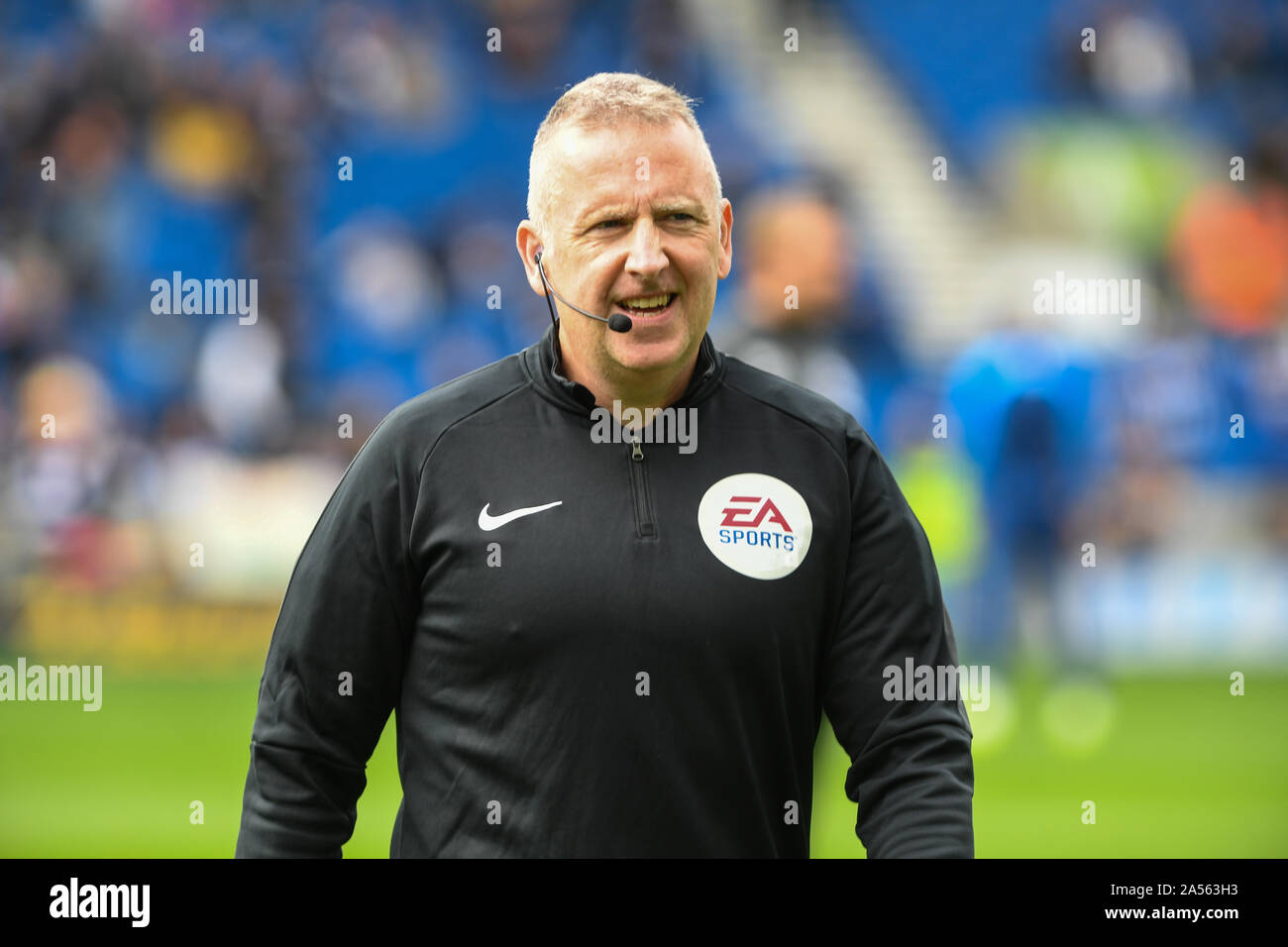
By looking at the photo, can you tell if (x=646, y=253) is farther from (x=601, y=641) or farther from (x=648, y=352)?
(x=601, y=641)

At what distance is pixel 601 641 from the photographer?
227 cm

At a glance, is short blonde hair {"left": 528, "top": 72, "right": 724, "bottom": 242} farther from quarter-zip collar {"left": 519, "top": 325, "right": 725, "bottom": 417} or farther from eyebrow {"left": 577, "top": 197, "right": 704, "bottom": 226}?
quarter-zip collar {"left": 519, "top": 325, "right": 725, "bottom": 417}

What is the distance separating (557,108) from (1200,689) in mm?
8666

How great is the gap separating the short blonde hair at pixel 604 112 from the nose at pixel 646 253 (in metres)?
0.13

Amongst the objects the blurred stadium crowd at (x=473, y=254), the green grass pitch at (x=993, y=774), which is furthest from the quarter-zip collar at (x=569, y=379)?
the blurred stadium crowd at (x=473, y=254)

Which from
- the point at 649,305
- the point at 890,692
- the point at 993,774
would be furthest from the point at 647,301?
the point at 993,774

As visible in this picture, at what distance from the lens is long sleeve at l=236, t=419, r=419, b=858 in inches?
91.9

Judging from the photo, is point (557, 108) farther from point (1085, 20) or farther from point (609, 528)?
point (1085, 20)

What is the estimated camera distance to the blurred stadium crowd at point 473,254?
1142 centimetres

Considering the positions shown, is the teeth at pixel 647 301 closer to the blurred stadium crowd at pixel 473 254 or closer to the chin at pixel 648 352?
the chin at pixel 648 352

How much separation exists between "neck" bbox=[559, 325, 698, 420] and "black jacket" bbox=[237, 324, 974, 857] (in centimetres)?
3

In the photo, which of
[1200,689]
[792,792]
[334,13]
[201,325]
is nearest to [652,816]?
[792,792]

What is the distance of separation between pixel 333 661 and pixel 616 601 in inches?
16.3

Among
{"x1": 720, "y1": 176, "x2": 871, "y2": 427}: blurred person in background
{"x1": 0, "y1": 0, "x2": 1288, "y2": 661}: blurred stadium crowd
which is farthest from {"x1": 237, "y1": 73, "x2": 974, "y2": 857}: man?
{"x1": 0, "y1": 0, "x2": 1288, "y2": 661}: blurred stadium crowd
